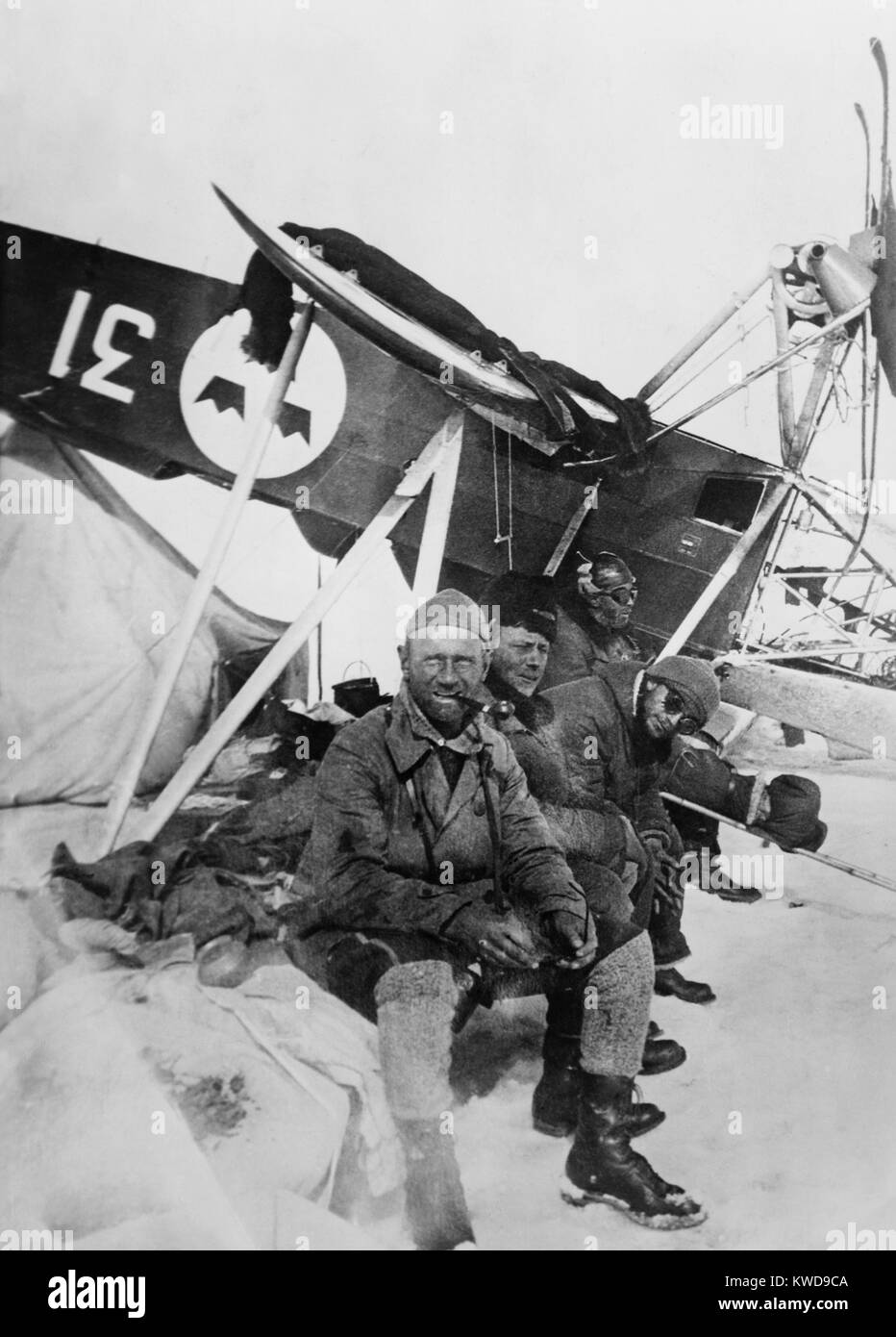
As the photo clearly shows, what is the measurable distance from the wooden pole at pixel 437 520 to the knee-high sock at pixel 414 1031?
1.10 m

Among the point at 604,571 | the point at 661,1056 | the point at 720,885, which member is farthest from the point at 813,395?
the point at 661,1056

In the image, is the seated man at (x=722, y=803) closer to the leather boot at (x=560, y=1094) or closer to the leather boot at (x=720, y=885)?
the leather boot at (x=720, y=885)

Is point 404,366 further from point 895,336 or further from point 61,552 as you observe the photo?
point 895,336

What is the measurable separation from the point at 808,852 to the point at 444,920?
119 centimetres

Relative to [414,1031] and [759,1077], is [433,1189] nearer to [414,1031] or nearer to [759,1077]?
[414,1031]

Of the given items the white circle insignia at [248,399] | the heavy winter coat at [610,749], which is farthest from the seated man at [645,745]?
the white circle insignia at [248,399]

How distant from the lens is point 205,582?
3.03m

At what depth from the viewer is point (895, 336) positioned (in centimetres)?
322

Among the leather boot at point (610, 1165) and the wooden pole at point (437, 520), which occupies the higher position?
the wooden pole at point (437, 520)

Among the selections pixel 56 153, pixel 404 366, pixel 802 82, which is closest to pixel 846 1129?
pixel 404 366

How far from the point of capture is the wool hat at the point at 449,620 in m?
2.99

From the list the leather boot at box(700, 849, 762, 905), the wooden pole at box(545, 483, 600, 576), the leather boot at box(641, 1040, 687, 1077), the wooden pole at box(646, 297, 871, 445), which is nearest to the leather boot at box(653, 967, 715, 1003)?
the leather boot at box(641, 1040, 687, 1077)

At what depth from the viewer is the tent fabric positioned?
301 cm

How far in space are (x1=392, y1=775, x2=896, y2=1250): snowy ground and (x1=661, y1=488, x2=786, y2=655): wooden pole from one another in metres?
0.49
